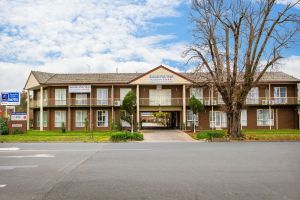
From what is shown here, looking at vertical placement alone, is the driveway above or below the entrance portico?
below

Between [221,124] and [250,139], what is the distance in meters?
15.8

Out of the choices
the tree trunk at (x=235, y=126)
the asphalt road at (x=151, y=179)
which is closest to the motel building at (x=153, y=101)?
the tree trunk at (x=235, y=126)

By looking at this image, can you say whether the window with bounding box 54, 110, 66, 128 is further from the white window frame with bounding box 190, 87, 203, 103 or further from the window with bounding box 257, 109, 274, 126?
the window with bounding box 257, 109, 274, 126

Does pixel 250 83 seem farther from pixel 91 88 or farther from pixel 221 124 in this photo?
pixel 91 88

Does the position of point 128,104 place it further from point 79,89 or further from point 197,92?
point 197,92

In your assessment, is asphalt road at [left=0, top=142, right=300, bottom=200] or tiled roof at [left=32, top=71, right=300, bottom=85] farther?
tiled roof at [left=32, top=71, right=300, bottom=85]

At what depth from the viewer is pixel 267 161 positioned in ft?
40.9

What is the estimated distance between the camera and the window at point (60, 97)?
4406 cm

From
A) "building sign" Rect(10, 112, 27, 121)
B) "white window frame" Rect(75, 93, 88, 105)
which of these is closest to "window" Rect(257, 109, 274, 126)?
"white window frame" Rect(75, 93, 88, 105)

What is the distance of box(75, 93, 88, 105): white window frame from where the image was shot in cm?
4356

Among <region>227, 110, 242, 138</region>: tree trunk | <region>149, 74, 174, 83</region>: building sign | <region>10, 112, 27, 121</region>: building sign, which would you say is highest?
<region>149, 74, 174, 83</region>: building sign

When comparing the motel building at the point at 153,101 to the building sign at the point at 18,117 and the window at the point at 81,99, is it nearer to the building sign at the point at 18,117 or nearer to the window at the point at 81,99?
the window at the point at 81,99

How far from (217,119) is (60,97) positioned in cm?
1918

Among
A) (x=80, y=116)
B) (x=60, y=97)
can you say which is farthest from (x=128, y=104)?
(x=60, y=97)
